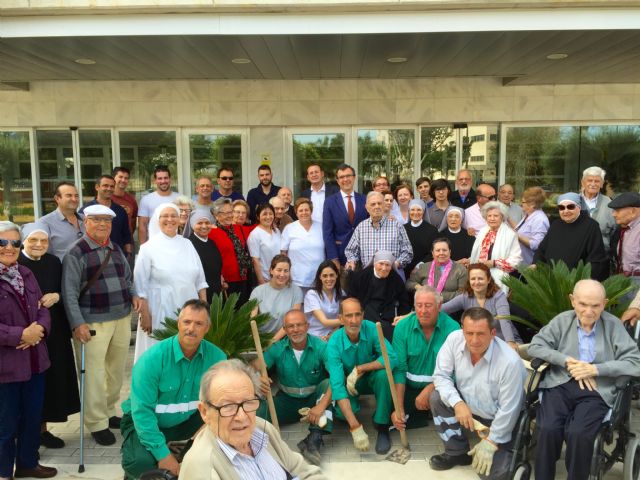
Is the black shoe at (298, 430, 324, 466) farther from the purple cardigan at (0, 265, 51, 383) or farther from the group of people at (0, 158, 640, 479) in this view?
the purple cardigan at (0, 265, 51, 383)

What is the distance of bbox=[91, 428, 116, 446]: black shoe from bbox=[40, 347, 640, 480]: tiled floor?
41mm

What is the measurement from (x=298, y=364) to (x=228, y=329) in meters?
0.68

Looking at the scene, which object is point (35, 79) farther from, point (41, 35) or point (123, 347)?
point (123, 347)

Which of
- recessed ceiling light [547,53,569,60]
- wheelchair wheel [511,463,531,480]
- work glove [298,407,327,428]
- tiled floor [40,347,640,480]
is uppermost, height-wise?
recessed ceiling light [547,53,569,60]

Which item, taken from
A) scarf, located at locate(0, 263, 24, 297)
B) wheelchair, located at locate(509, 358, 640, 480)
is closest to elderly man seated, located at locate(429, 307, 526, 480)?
wheelchair, located at locate(509, 358, 640, 480)

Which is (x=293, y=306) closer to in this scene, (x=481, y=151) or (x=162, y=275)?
(x=162, y=275)

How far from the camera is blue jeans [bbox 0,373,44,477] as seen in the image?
11.2ft

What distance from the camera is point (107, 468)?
3801mm

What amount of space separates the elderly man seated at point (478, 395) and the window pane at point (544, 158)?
6.30 meters

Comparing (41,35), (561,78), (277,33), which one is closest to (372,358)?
(277,33)

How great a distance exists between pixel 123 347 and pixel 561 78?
25.4ft

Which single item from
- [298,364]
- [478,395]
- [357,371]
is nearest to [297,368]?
[298,364]

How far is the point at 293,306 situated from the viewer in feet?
16.7

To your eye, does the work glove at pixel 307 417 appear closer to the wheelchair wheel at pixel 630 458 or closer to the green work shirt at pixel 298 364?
the green work shirt at pixel 298 364
